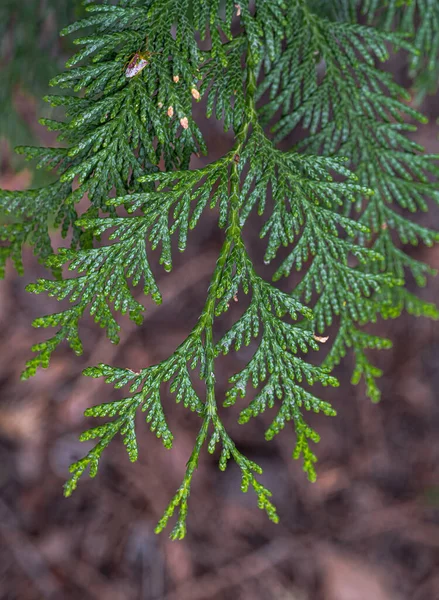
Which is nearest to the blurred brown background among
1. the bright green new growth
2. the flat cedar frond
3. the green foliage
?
the green foliage

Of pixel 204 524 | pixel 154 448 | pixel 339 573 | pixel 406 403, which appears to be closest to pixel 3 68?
pixel 154 448

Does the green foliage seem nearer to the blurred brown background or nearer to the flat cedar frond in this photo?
the blurred brown background

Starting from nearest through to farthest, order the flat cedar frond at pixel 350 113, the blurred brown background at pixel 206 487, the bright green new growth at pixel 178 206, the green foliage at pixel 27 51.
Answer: the bright green new growth at pixel 178 206
the flat cedar frond at pixel 350 113
the green foliage at pixel 27 51
the blurred brown background at pixel 206 487

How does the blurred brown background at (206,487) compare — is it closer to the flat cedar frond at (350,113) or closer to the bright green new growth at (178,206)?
the flat cedar frond at (350,113)

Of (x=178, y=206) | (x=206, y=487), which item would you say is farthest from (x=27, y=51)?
(x=206, y=487)

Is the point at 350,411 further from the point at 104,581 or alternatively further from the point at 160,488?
the point at 104,581

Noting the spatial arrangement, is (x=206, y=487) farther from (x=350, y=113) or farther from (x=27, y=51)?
(x=27, y=51)

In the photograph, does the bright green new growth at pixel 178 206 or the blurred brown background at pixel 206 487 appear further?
the blurred brown background at pixel 206 487

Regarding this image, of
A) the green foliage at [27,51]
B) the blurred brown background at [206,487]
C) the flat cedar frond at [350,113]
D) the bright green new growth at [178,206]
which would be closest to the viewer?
the bright green new growth at [178,206]

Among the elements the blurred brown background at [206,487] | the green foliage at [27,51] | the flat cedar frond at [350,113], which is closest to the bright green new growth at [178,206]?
the flat cedar frond at [350,113]
